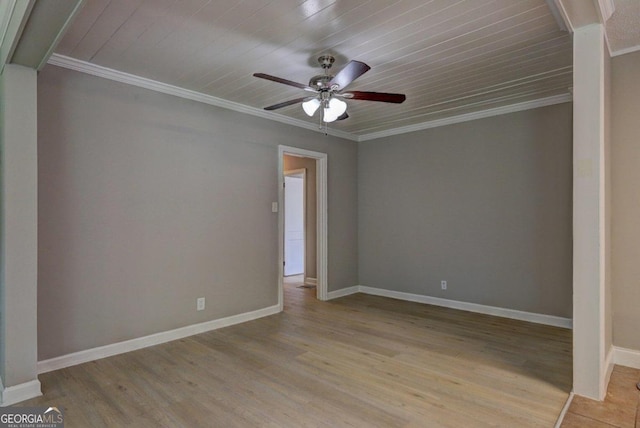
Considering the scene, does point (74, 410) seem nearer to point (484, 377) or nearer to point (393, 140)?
point (484, 377)

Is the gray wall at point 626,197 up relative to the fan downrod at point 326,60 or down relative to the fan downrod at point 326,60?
down

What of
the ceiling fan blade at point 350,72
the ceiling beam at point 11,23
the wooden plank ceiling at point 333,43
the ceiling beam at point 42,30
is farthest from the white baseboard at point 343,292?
the ceiling beam at point 11,23

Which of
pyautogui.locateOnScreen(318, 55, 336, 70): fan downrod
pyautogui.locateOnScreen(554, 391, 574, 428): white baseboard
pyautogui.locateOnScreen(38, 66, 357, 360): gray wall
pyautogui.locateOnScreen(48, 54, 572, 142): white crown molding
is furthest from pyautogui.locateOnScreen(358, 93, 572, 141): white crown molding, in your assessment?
pyautogui.locateOnScreen(554, 391, 574, 428): white baseboard

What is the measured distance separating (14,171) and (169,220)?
1.33 m

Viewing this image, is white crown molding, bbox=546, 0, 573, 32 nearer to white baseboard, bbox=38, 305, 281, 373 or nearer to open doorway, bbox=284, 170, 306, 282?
white baseboard, bbox=38, 305, 281, 373

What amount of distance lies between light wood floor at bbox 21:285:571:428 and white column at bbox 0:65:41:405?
25 cm

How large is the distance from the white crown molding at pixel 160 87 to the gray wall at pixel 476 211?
1.53 meters

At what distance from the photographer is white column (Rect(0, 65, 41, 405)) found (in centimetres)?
235

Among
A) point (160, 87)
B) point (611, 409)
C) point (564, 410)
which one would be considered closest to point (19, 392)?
point (160, 87)

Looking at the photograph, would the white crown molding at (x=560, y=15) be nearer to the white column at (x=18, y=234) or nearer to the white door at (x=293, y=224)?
the white column at (x=18, y=234)

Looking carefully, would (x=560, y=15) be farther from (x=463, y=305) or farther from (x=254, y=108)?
(x=463, y=305)

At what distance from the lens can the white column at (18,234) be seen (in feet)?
7.72

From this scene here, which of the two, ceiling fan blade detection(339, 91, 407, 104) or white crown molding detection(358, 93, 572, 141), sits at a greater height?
white crown molding detection(358, 93, 572, 141)

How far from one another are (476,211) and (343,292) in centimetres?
223
